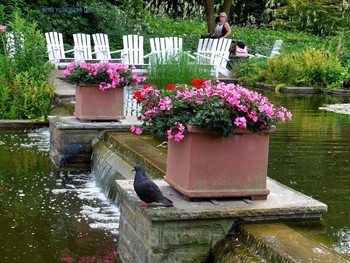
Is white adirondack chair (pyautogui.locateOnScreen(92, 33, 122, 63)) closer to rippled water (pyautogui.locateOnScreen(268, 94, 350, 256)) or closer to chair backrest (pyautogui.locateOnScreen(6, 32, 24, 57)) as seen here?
chair backrest (pyautogui.locateOnScreen(6, 32, 24, 57))

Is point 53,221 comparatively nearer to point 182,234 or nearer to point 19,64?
point 182,234

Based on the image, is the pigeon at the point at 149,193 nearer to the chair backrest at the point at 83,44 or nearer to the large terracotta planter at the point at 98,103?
the large terracotta planter at the point at 98,103

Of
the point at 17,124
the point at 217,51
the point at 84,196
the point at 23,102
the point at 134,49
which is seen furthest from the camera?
the point at 134,49

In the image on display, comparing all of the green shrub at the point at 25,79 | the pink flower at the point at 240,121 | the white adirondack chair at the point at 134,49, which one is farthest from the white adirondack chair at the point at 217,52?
the pink flower at the point at 240,121

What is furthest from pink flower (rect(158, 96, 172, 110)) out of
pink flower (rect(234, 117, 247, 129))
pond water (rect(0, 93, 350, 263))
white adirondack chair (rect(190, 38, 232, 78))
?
white adirondack chair (rect(190, 38, 232, 78))

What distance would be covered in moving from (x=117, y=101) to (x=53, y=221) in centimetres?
289

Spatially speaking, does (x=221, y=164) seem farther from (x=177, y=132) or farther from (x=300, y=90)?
(x=300, y=90)

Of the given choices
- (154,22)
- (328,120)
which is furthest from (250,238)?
(154,22)

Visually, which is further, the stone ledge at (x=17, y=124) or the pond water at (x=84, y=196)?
the stone ledge at (x=17, y=124)

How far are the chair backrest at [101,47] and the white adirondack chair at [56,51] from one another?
27.9 inches

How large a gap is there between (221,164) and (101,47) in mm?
15433

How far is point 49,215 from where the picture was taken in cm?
629

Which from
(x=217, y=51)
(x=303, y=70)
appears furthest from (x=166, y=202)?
(x=217, y=51)

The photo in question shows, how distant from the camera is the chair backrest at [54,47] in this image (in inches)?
737
